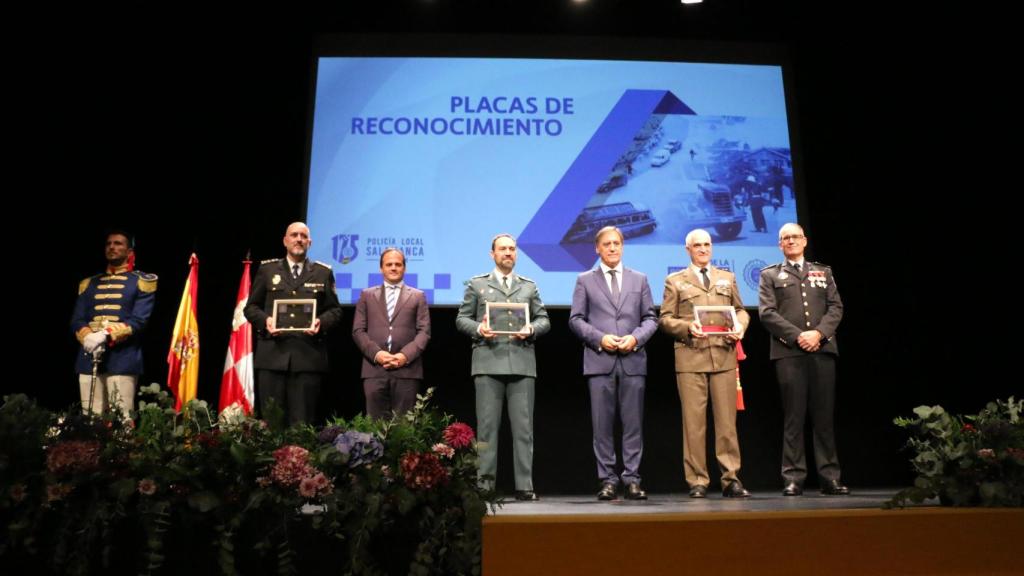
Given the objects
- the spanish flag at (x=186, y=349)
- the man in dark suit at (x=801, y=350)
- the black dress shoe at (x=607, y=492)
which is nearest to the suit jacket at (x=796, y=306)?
the man in dark suit at (x=801, y=350)

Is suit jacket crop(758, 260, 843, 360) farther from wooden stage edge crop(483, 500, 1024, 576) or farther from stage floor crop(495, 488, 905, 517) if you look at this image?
wooden stage edge crop(483, 500, 1024, 576)

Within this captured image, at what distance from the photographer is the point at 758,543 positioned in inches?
83.1

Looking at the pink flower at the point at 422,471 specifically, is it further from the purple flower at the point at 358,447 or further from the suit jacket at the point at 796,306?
the suit jacket at the point at 796,306

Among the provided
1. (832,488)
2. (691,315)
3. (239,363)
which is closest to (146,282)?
(239,363)

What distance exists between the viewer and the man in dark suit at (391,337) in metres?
4.92

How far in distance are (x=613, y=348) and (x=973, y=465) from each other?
236cm

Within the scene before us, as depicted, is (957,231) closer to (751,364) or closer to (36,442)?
(751,364)

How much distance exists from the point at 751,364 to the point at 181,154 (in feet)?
15.8

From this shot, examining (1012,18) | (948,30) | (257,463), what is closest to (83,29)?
(257,463)

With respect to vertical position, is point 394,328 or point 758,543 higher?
point 394,328

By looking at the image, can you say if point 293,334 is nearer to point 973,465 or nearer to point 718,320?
point 718,320

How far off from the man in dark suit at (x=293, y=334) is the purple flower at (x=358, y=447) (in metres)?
2.58

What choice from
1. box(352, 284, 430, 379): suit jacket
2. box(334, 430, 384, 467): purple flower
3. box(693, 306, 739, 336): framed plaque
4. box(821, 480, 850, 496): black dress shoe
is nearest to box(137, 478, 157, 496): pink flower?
box(334, 430, 384, 467): purple flower

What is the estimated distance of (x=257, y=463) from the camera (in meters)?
2.15
